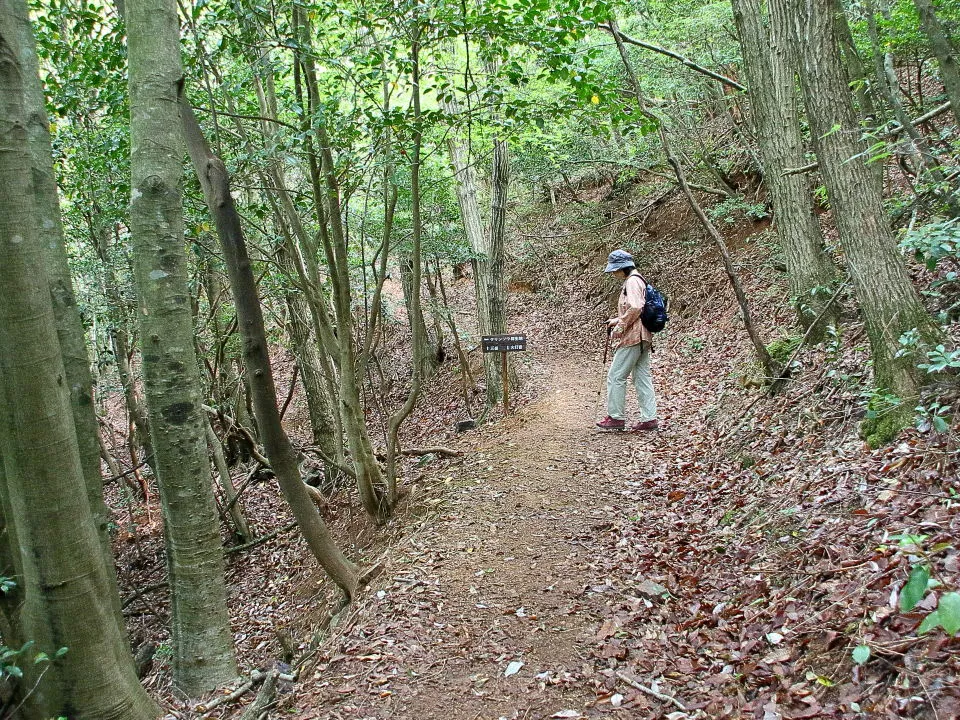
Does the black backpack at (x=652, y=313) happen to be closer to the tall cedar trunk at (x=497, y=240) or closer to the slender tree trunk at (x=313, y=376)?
the tall cedar trunk at (x=497, y=240)

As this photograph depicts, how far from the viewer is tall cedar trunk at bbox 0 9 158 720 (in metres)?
3.29

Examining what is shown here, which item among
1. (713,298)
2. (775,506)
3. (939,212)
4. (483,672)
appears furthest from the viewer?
(713,298)

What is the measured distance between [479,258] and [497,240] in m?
0.55

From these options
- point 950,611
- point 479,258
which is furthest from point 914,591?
point 479,258

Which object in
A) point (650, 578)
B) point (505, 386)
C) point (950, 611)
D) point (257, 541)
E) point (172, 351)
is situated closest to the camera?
point (950, 611)

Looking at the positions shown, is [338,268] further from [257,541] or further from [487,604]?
[257,541]

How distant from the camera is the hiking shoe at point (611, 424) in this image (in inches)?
326

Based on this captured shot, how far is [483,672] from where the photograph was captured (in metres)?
4.08

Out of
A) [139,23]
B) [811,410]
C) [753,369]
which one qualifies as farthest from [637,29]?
[139,23]

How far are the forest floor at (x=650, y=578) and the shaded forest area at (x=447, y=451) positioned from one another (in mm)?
25

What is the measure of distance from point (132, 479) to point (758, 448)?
37.5 feet

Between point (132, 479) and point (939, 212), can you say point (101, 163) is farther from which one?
point (939, 212)

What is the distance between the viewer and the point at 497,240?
11.2m

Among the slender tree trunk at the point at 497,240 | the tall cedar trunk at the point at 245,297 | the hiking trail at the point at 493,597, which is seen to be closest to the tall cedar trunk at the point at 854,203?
the hiking trail at the point at 493,597
